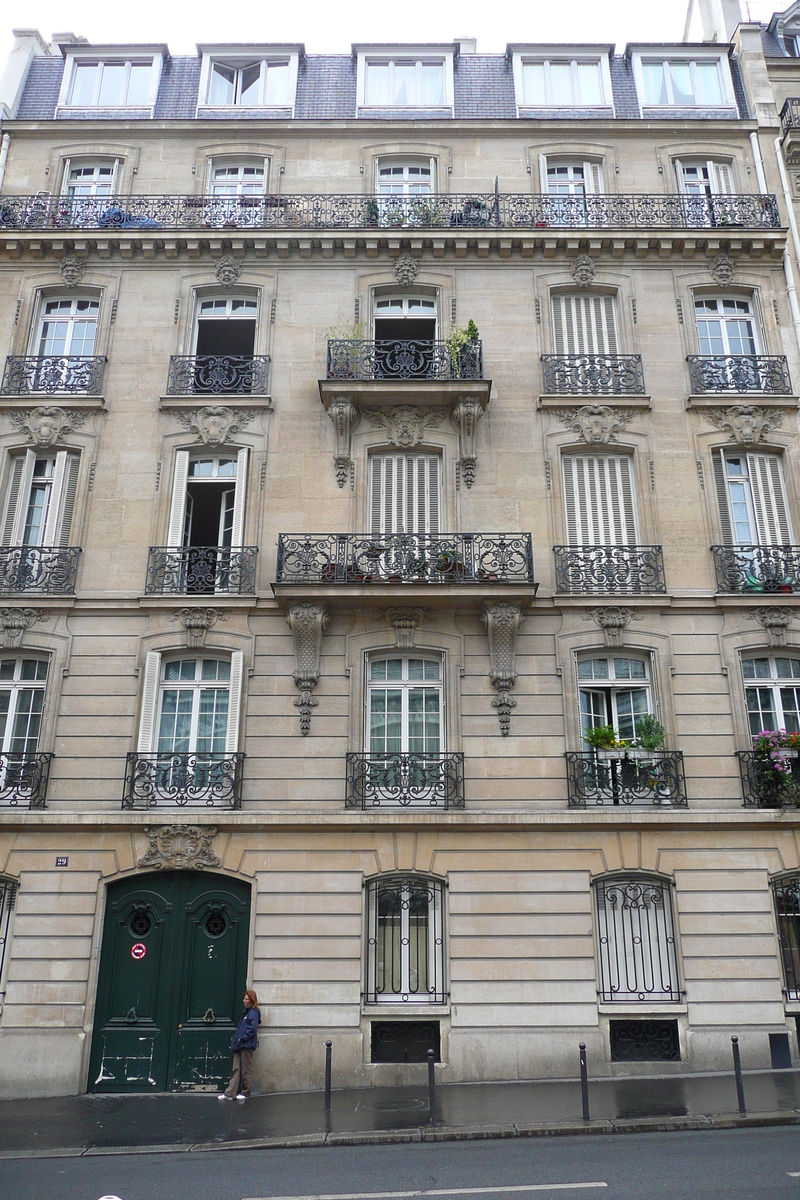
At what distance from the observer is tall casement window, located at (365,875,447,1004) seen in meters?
14.5

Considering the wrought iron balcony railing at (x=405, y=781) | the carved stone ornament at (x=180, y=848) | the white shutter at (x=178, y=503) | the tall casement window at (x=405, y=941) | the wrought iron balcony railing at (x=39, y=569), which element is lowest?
the tall casement window at (x=405, y=941)

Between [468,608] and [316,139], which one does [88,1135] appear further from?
[316,139]

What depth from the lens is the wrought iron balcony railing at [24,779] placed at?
15258mm

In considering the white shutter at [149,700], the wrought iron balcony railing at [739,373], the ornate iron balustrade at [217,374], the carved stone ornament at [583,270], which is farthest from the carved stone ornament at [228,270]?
the wrought iron balcony railing at [739,373]

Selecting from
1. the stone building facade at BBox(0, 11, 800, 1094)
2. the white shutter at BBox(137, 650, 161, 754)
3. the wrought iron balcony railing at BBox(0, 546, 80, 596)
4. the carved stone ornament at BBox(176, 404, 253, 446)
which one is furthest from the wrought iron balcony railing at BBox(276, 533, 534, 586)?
the wrought iron balcony railing at BBox(0, 546, 80, 596)

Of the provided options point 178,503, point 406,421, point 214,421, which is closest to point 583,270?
point 406,421

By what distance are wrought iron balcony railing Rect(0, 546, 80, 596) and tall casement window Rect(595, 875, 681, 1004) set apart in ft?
36.6

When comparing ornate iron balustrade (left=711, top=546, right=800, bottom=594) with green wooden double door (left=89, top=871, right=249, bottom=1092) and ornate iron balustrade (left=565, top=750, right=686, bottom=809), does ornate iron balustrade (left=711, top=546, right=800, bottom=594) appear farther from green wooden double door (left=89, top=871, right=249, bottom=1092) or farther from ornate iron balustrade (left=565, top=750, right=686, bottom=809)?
green wooden double door (left=89, top=871, right=249, bottom=1092)

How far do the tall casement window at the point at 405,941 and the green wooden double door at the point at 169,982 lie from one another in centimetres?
218

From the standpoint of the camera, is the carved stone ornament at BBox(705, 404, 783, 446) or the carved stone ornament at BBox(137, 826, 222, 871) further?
the carved stone ornament at BBox(705, 404, 783, 446)

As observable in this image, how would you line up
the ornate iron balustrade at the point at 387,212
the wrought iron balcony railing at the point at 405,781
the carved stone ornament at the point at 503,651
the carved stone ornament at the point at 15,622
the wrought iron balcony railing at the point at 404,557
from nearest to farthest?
1. the wrought iron balcony railing at the point at 405,781
2. the carved stone ornament at the point at 503,651
3. the carved stone ornament at the point at 15,622
4. the wrought iron balcony railing at the point at 404,557
5. the ornate iron balustrade at the point at 387,212

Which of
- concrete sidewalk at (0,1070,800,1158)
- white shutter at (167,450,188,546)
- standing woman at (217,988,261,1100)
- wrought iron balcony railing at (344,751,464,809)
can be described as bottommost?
concrete sidewalk at (0,1070,800,1158)

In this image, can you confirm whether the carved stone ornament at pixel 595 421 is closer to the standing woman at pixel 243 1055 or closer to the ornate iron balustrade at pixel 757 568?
the ornate iron balustrade at pixel 757 568

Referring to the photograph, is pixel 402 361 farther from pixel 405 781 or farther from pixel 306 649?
pixel 405 781
